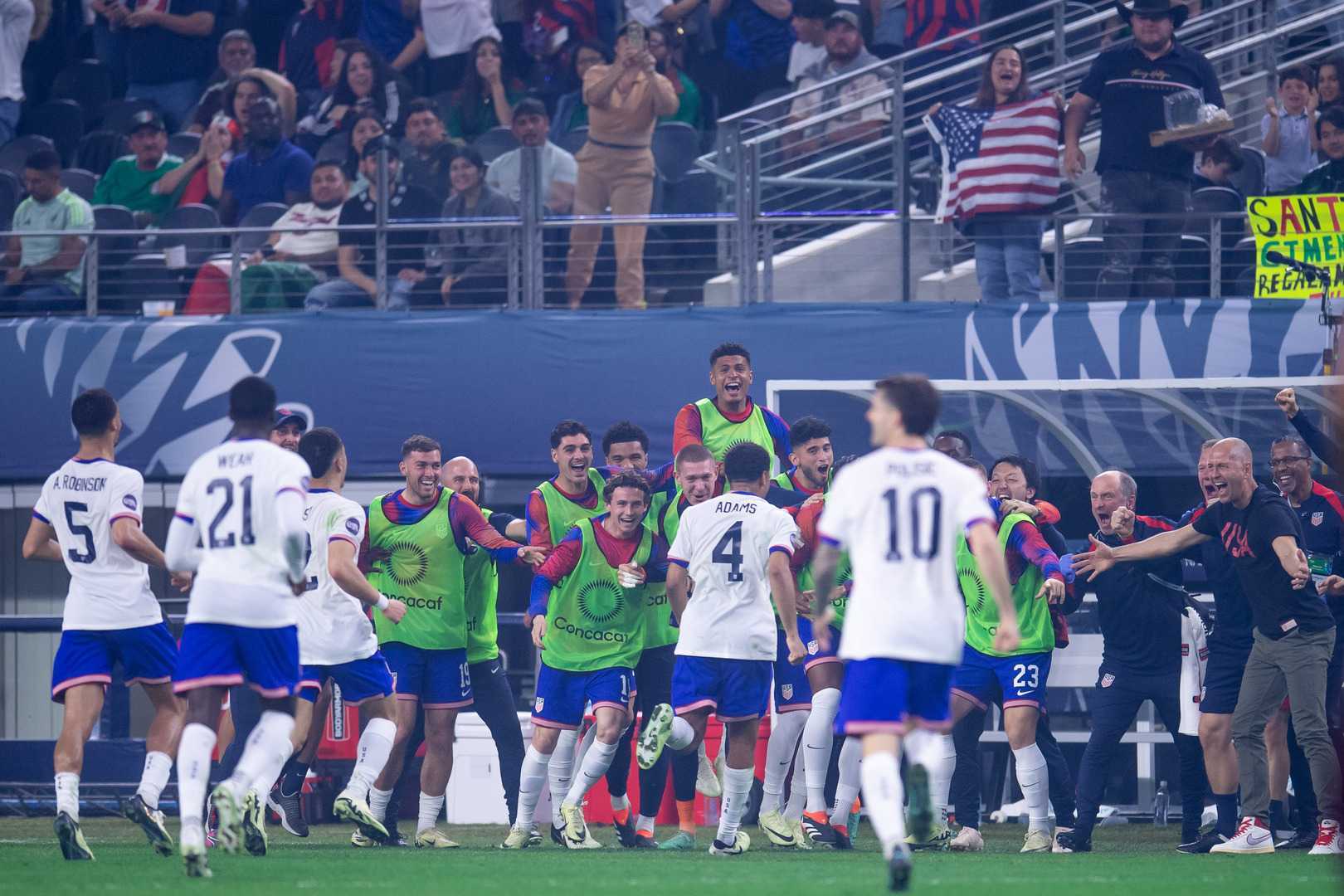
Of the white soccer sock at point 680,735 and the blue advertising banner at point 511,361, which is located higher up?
the blue advertising banner at point 511,361

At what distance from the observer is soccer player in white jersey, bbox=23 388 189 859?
9.38 m

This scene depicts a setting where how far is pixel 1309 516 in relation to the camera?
1093 cm

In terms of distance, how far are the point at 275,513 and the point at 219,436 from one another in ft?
21.7

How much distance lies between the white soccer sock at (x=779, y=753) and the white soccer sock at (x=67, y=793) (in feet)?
11.9

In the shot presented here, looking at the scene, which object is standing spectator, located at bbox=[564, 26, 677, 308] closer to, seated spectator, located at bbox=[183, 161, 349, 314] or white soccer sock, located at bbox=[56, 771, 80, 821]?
seated spectator, located at bbox=[183, 161, 349, 314]

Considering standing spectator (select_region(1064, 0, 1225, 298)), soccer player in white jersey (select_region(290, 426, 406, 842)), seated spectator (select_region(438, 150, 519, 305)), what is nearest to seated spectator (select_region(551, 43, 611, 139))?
seated spectator (select_region(438, 150, 519, 305))

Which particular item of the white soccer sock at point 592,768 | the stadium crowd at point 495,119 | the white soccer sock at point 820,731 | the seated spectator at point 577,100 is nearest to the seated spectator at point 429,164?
the stadium crowd at point 495,119

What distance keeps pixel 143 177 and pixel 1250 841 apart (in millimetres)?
11593

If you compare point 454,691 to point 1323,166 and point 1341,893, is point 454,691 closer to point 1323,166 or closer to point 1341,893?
point 1341,893

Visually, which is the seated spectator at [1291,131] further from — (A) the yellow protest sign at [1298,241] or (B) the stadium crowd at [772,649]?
(B) the stadium crowd at [772,649]

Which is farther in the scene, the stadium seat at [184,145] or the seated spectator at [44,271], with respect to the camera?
the stadium seat at [184,145]

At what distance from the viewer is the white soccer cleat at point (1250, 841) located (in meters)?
10.0

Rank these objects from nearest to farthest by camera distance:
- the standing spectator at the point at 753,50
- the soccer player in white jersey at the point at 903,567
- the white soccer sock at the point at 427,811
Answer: the soccer player in white jersey at the point at 903,567
the white soccer sock at the point at 427,811
the standing spectator at the point at 753,50

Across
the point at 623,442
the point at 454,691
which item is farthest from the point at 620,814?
the point at 623,442
